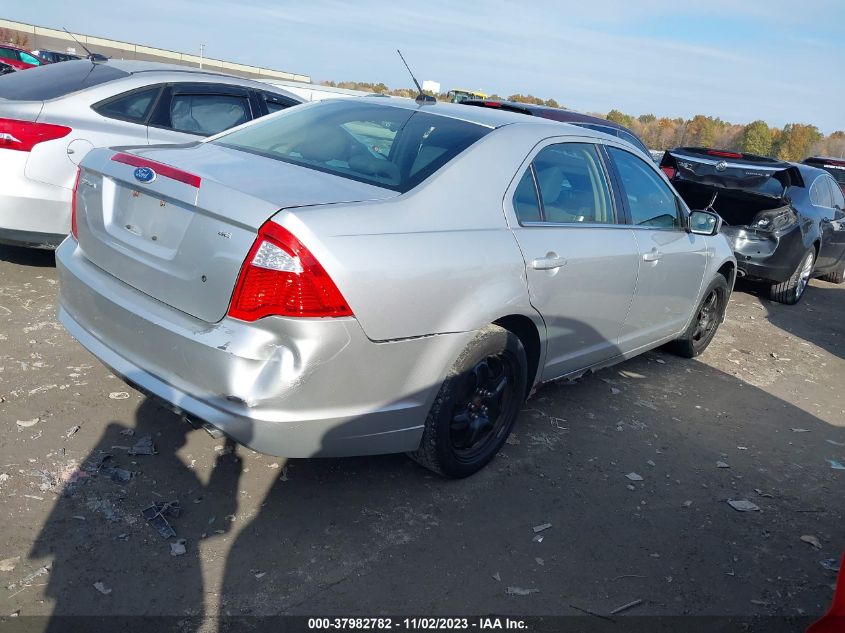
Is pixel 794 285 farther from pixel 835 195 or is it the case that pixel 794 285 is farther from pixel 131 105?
pixel 131 105

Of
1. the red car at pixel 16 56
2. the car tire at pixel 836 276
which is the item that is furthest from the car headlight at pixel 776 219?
the red car at pixel 16 56

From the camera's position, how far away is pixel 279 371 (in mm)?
2660

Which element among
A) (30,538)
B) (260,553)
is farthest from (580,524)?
(30,538)

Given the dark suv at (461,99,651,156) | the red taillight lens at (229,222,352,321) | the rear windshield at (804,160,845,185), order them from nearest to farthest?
the red taillight lens at (229,222,352,321) < the dark suv at (461,99,651,156) < the rear windshield at (804,160,845,185)

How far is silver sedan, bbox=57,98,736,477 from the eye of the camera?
268 centimetres

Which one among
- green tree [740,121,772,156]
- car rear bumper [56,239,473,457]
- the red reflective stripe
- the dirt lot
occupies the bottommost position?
the dirt lot

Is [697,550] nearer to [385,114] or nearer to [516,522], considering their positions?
[516,522]

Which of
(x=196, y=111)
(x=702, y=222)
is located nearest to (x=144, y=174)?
(x=196, y=111)

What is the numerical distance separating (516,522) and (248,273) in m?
1.65

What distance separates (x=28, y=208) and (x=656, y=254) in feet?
14.2

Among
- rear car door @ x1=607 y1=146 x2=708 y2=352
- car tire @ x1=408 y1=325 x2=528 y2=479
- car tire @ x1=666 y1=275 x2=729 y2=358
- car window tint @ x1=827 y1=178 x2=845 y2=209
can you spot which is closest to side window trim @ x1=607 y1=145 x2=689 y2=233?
rear car door @ x1=607 y1=146 x2=708 y2=352

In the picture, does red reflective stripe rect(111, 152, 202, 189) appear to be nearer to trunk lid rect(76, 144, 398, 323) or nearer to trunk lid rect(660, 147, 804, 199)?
trunk lid rect(76, 144, 398, 323)

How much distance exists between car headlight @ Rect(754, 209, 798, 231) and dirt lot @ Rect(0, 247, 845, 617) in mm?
3888

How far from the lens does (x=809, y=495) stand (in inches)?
156
